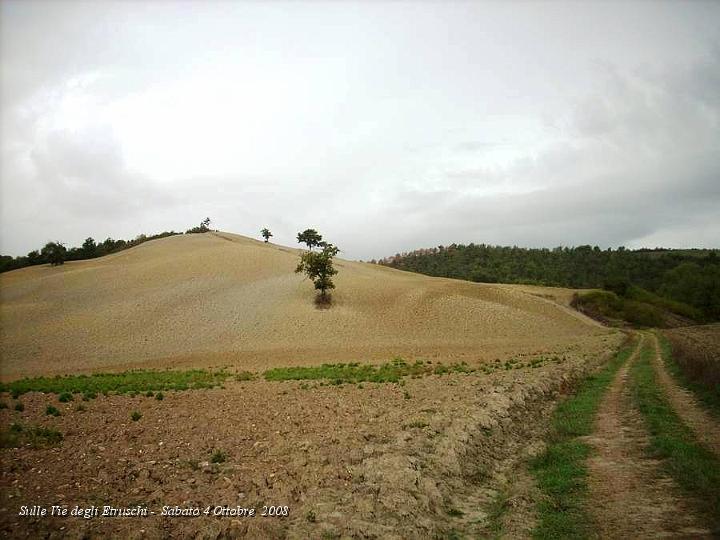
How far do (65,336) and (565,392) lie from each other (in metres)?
51.3

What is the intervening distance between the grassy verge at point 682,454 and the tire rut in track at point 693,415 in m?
0.21

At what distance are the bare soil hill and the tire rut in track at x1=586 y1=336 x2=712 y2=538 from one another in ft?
75.5

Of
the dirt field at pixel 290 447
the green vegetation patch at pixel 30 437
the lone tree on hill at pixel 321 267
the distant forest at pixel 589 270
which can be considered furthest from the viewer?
the distant forest at pixel 589 270

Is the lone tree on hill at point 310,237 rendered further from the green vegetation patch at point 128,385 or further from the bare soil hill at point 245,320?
the green vegetation patch at point 128,385

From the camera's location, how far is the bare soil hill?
3919 cm

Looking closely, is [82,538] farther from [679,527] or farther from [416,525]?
[679,527]

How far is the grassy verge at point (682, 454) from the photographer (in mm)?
7515

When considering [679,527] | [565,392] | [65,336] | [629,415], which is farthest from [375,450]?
[65,336]

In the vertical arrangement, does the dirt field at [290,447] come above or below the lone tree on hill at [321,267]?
below

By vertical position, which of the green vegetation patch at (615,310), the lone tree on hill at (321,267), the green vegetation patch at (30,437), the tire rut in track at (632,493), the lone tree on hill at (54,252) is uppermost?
the lone tree on hill at (54,252)

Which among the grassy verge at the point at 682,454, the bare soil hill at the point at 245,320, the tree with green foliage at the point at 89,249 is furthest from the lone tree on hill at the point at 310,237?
the grassy verge at the point at 682,454

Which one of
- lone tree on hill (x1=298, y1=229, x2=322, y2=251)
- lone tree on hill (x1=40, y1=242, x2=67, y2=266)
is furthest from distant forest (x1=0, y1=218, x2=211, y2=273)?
lone tree on hill (x1=298, y1=229, x2=322, y2=251)

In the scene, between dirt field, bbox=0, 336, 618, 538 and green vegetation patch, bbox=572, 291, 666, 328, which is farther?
green vegetation patch, bbox=572, 291, 666, 328

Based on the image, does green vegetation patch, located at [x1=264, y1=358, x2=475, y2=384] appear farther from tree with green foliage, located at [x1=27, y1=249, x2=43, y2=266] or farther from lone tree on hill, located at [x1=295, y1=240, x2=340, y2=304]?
tree with green foliage, located at [x1=27, y1=249, x2=43, y2=266]
